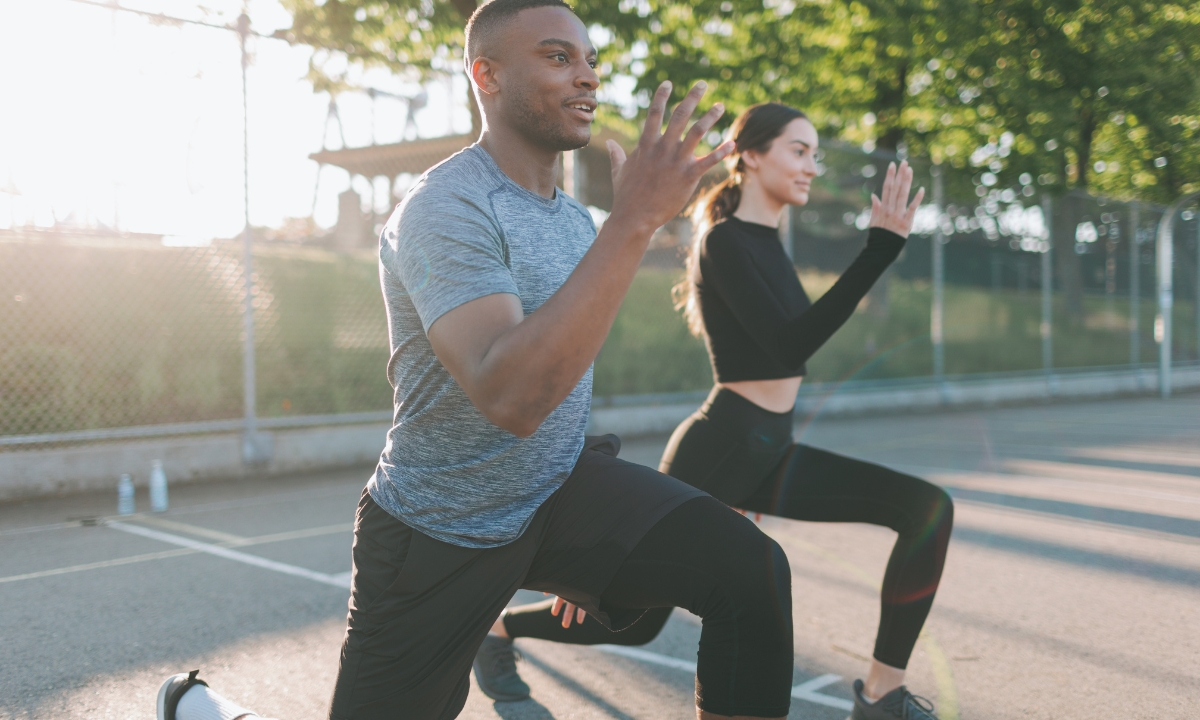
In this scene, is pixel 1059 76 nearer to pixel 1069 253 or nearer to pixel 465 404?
pixel 1069 253

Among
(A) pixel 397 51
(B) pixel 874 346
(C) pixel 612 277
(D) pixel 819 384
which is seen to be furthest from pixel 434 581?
(B) pixel 874 346

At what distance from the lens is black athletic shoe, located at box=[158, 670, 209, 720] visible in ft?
8.16

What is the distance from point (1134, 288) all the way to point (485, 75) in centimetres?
2052

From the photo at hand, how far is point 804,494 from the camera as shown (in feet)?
10.5

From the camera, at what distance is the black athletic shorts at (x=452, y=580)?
196cm

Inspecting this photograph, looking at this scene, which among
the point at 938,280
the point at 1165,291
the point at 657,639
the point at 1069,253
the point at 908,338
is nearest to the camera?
the point at 657,639

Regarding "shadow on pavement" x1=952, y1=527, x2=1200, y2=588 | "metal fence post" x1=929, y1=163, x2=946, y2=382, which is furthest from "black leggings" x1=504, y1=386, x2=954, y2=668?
"metal fence post" x1=929, y1=163, x2=946, y2=382

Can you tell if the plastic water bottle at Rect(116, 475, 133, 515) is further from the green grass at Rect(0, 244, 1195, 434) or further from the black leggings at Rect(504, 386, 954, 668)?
the black leggings at Rect(504, 386, 954, 668)

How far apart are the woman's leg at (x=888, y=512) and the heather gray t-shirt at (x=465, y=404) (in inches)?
51.4

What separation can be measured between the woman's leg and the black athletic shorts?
1142mm

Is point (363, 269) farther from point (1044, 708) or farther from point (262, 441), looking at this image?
point (1044, 708)

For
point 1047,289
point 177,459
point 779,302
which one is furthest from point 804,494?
point 1047,289

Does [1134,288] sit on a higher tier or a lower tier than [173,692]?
higher

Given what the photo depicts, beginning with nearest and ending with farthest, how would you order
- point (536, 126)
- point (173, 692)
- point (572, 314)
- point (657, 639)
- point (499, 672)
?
point (572, 314)
point (536, 126)
point (173, 692)
point (499, 672)
point (657, 639)
